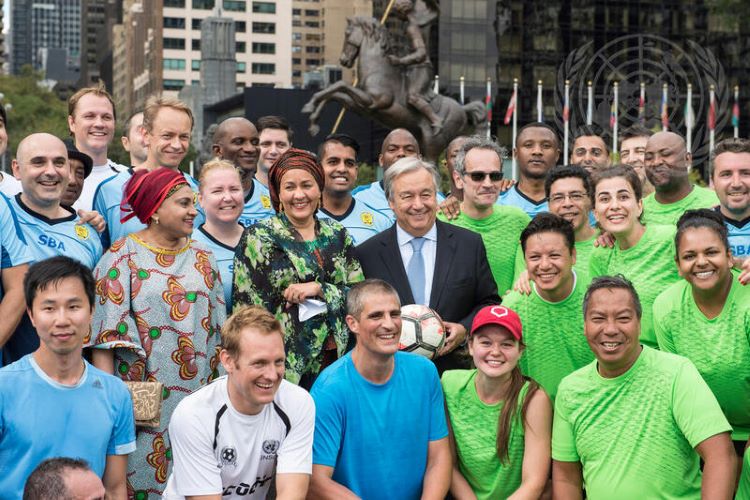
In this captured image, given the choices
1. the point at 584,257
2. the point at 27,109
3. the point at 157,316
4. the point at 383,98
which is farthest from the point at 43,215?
the point at 27,109

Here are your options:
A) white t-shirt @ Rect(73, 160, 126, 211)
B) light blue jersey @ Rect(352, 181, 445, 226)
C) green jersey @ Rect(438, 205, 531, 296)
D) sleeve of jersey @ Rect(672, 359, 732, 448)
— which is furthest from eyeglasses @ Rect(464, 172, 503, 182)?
white t-shirt @ Rect(73, 160, 126, 211)

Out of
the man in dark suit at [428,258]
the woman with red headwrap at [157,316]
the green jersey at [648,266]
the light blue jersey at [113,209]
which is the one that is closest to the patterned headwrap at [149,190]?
the woman with red headwrap at [157,316]

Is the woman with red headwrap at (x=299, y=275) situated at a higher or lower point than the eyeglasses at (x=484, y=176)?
lower

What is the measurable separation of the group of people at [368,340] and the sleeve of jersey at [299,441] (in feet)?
0.04

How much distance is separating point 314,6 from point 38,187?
507 feet

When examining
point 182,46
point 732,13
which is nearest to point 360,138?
point 732,13

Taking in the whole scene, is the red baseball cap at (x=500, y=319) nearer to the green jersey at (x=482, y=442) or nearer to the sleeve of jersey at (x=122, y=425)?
the green jersey at (x=482, y=442)

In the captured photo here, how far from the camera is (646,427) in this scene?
216 inches

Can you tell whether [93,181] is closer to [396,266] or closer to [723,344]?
[396,266]

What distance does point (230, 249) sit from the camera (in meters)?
6.73

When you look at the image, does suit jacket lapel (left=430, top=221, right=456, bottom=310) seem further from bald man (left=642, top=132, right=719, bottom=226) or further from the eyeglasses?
bald man (left=642, top=132, right=719, bottom=226)

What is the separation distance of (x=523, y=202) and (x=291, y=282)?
2544 millimetres

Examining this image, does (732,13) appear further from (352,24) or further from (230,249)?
(230,249)

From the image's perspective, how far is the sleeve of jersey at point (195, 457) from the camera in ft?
17.4
